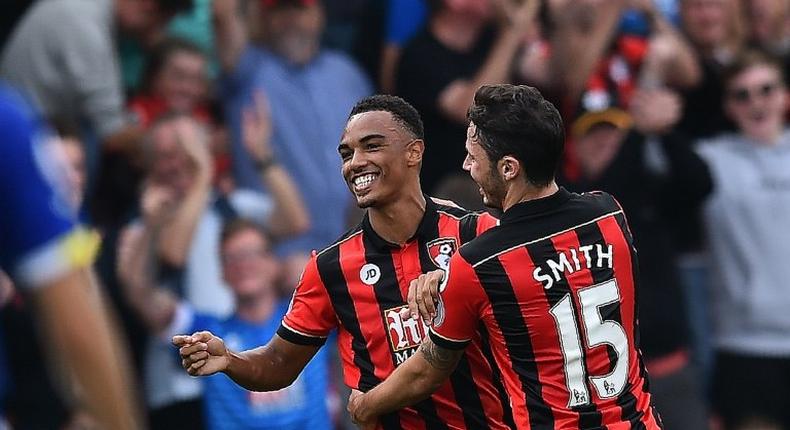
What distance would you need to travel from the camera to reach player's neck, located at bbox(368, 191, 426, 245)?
16.8 feet

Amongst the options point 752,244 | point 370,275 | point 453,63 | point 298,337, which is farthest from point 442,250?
point 752,244

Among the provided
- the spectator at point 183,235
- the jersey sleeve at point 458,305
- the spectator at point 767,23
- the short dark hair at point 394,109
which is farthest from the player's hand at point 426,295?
the spectator at point 767,23

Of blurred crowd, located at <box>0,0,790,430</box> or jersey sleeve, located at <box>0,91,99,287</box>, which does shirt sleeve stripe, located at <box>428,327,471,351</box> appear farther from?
blurred crowd, located at <box>0,0,790,430</box>

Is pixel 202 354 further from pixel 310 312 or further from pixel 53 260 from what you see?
pixel 53 260

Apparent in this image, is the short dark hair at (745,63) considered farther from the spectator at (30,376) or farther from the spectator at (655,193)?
the spectator at (30,376)

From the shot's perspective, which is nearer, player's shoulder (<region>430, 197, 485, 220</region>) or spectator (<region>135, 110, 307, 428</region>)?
player's shoulder (<region>430, 197, 485, 220</region>)

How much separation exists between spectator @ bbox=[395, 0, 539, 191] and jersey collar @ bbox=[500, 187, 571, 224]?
11.9 ft

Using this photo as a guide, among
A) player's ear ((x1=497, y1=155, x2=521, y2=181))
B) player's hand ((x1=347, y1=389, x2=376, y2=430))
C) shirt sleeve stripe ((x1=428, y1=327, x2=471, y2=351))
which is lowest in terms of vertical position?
player's hand ((x1=347, y1=389, x2=376, y2=430))

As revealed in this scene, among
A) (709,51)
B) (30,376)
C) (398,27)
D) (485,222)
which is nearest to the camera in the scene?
(485,222)

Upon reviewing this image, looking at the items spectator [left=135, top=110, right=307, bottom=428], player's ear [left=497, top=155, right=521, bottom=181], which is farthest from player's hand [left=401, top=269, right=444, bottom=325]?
spectator [left=135, top=110, right=307, bottom=428]

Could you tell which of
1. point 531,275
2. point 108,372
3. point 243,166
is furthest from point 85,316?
point 243,166

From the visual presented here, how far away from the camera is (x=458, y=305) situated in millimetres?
4656

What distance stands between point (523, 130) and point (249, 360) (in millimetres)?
1274

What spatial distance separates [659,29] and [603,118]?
1.05 m
